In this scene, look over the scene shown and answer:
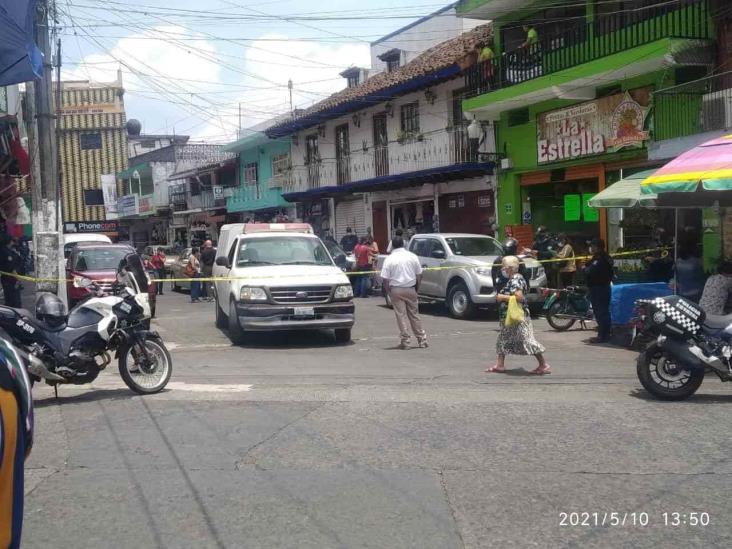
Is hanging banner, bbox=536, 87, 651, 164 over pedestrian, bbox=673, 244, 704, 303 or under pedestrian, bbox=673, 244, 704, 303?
over

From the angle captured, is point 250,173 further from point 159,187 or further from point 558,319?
point 558,319

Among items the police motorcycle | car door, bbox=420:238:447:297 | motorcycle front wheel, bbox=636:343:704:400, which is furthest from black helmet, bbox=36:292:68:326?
car door, bbox=420:238:447:297

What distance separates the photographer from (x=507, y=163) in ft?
72.3

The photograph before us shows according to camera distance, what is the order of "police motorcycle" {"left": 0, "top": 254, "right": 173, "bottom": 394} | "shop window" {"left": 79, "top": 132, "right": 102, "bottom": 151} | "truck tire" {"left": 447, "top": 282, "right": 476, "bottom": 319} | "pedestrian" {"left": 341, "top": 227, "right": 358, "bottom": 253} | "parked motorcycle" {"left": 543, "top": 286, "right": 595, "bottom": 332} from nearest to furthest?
"police motorcycle" {"left": 0, "top": 254, "right": 173, "bottom": 394} → "parked motorcycle" {"left": 543, "top": 286, "right": 595, "bottom": 332} → "truck tire" {"left": 447, "top": 282, "right": 476, "bottom": 319} → "pedestrian" {"left": 341, "top": 227, "right": 358, "bottom": 253} → "shop window" {"left": 79, "top": 132, "right": 102, "bottom": 151}

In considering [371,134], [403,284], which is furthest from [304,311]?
[371,134]

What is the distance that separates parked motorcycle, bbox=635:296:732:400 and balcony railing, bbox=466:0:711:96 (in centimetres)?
940

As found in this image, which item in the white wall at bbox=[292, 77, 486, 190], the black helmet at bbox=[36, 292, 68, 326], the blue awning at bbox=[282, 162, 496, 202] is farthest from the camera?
the white wall at bbox=[292, 77, 486, 190]

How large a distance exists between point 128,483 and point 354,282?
682 inches

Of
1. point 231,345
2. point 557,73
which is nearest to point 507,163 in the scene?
point 557,73

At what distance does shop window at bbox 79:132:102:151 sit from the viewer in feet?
184

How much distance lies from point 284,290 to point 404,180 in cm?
1451

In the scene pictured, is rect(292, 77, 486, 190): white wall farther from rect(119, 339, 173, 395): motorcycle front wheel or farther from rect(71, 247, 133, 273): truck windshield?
rect(119, 339, 173, 395): motorcycle front wheel

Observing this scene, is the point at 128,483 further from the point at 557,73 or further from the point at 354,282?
the point at 354,282

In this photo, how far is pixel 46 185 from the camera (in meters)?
12.8
